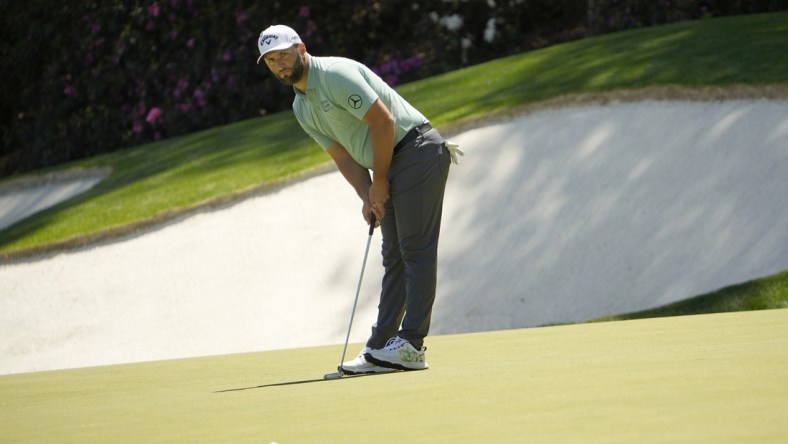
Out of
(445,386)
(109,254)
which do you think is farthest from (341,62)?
(109,254)

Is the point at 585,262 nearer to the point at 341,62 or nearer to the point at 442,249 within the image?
the point at 442,249

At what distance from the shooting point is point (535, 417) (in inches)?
131

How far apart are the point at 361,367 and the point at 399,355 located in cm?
17

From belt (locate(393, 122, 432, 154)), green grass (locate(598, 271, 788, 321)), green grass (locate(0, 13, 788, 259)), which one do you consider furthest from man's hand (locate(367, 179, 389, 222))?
green grass (locate(0, 13, 788, 259))

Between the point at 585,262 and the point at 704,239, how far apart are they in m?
0.80

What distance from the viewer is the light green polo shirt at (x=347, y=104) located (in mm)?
5148

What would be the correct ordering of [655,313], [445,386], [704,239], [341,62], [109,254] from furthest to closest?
1. [109,254]
2. [704,239]
3. [655,313]
4. [341,62]
5. [445,386]

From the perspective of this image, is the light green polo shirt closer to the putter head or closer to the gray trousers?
the gray trousers

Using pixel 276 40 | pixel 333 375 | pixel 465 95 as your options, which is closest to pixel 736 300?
pixel 333 375

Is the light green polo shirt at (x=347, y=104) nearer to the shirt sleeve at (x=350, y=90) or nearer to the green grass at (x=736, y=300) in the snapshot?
the shirt sleeve at (x=350, y=90)

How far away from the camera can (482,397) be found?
153 inches

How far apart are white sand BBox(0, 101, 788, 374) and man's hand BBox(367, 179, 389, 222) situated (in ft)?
11.9

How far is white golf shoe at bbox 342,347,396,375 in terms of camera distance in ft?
17.5

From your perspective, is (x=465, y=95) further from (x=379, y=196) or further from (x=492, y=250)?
(x=379, y=196)
